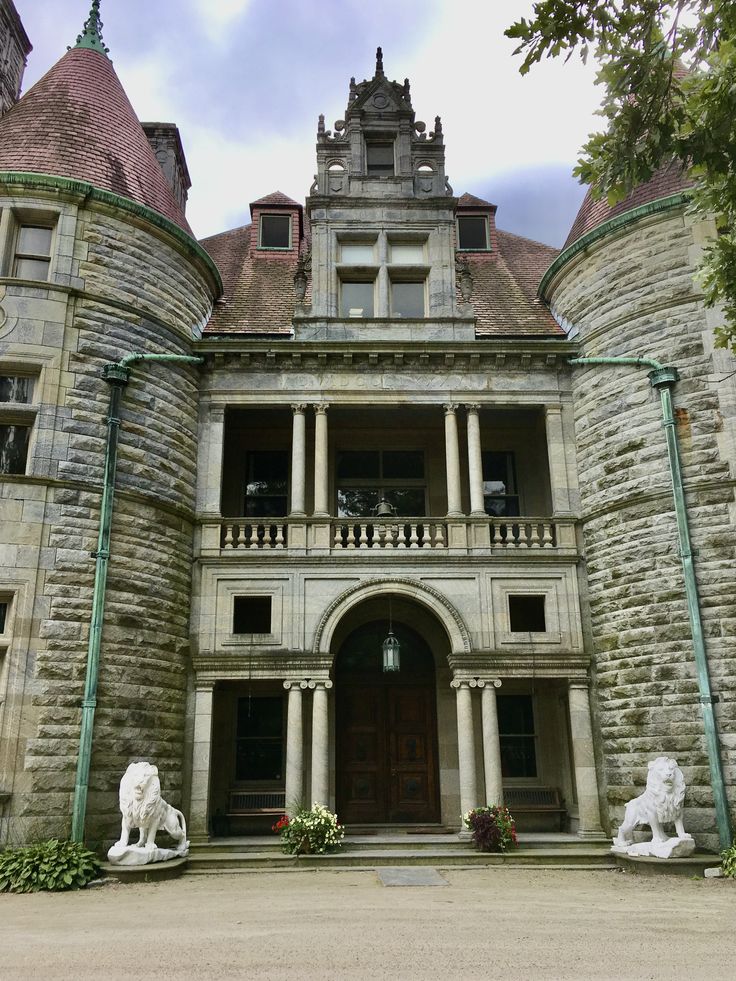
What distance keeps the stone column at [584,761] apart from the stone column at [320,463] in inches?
225

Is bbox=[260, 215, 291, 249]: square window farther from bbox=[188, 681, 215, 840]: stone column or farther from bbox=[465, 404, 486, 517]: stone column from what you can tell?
bbox=[188, 681, 215, 840]: stone column

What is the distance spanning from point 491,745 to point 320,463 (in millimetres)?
6163

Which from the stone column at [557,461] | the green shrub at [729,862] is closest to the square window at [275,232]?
the stone column at [557,461]

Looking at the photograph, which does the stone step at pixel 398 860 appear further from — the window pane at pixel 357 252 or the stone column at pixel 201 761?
the window pane at pixel 357 252

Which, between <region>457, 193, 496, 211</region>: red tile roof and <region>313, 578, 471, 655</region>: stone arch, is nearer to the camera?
<region>313, 578, 471, 655</region>: stone arch

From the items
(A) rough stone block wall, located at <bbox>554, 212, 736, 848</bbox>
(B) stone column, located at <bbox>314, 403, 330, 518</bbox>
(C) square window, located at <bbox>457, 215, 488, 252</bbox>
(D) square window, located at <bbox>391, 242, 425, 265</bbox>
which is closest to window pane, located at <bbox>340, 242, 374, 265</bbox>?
(D) square window, located at <bbox>391, 242, 425, 265</bbox>

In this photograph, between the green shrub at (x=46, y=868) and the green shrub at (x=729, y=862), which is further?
the green shrub at (x=729, y=862)

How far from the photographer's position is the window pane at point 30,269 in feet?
47.4

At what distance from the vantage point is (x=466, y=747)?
46.7 ft

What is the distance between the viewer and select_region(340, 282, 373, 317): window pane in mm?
17469

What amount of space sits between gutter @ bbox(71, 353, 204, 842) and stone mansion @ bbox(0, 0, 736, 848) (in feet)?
0.18

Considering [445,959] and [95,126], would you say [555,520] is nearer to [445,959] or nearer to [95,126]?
[445,959]

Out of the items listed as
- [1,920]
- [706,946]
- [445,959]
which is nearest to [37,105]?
[1,920]

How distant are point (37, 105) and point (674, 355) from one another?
43.7 feet
